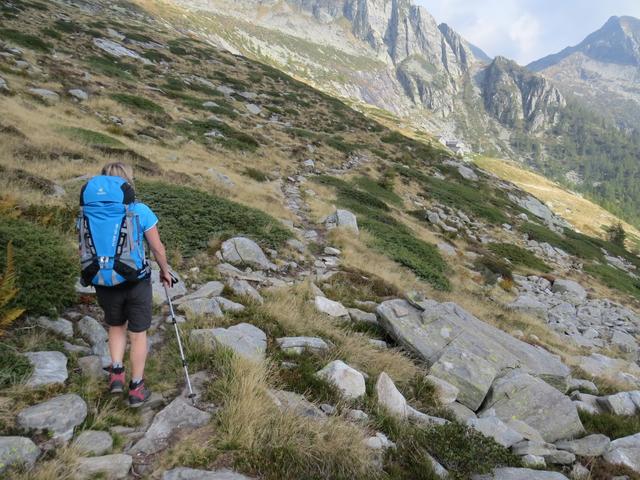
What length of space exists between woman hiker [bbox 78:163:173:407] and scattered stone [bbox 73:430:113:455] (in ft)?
1.76

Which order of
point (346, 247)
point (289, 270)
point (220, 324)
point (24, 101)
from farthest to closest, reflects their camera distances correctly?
point (24, 101) < point (346, 247) < point (289, 270) < point (220, 324)

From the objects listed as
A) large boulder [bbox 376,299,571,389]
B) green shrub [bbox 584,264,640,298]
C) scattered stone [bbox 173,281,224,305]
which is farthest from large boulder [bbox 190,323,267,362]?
green shrub [bbox 584,264,640,298]

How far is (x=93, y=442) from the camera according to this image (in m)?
3.52

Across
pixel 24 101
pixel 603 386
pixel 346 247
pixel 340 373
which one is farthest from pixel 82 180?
pixel 603 386

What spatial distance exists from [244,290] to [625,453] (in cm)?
653

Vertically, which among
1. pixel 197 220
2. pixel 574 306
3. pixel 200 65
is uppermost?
pixel 200 65

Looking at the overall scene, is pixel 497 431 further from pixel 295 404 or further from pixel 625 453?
pixel 295 404

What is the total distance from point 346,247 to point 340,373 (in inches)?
339

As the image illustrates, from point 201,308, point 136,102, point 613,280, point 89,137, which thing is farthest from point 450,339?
point 613,280

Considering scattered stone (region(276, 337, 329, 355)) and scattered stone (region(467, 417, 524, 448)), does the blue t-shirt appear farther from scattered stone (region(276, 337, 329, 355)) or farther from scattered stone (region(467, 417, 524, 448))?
scattered stone (region(467, 417, 524, 448))

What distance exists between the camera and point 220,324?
245 inches

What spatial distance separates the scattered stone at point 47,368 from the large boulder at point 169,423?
1.13m

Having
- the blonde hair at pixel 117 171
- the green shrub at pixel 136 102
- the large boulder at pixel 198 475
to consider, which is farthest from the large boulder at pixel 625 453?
the green shrub at pixel 136 102

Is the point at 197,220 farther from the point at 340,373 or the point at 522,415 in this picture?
the point at 522,415
